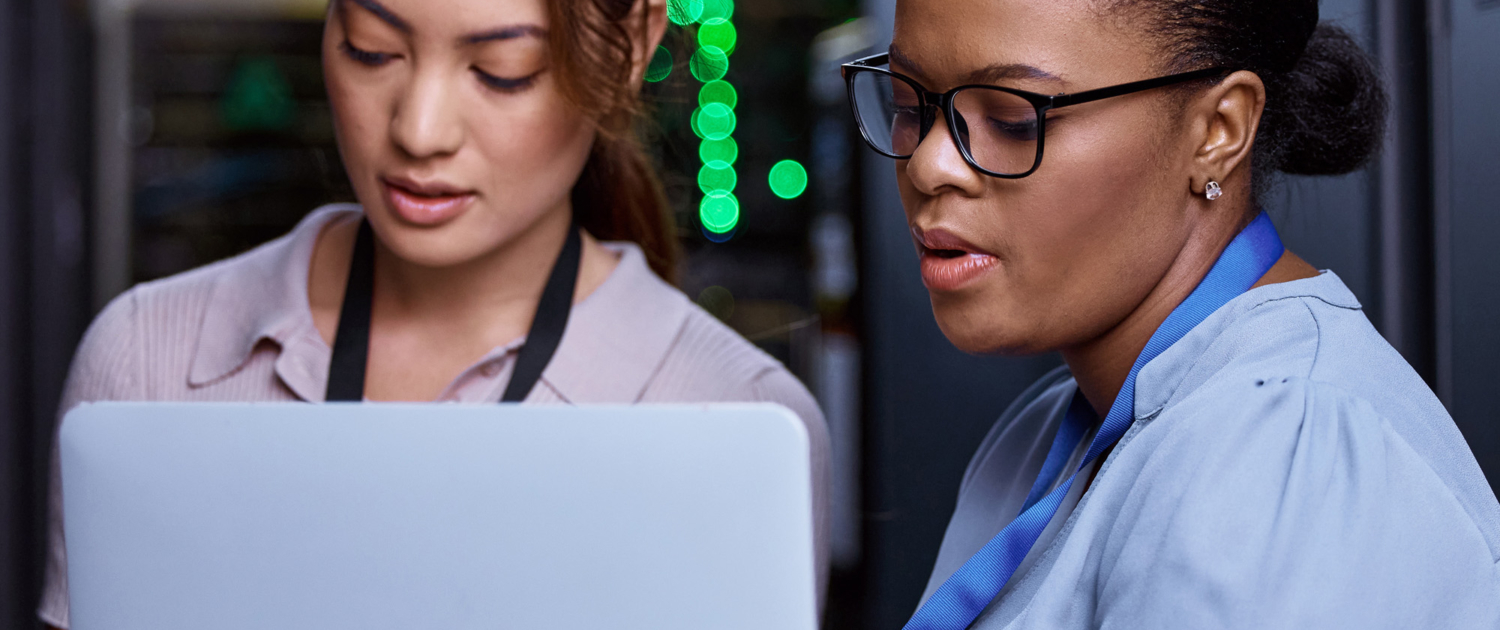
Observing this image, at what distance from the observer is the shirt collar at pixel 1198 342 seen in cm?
78

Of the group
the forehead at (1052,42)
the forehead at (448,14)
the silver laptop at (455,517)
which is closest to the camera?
the silver laptop at (455,517)

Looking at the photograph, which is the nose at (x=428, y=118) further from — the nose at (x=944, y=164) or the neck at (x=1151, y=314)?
the neck at (x=1151, y=314)

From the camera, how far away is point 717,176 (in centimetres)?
418

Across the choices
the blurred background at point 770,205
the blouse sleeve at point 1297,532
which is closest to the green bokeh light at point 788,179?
the blurred background at point 770,205

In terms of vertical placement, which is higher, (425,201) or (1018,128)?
(1018,128)

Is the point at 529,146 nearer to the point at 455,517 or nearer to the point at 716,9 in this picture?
the point at 455,517

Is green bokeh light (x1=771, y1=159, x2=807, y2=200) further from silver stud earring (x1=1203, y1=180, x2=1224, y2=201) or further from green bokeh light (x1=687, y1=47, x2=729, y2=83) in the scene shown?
silver stud earring (x1=1203, y1=180, x2=1224, y2=201)

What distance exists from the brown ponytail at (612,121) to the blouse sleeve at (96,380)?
54 cm

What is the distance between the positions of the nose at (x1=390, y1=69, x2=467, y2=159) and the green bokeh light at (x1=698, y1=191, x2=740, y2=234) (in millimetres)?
3152

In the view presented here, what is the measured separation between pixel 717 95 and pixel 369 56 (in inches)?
125

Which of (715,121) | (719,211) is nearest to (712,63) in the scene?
(715,121)

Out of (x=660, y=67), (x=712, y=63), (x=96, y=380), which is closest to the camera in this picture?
(x=96, y=380)

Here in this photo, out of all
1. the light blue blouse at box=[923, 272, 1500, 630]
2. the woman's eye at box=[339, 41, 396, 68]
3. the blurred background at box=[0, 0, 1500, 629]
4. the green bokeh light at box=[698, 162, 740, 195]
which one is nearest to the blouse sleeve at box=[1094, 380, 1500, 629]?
the light blue blouse at box=[923, 272, 1500, 630]

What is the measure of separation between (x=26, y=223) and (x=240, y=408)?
6.78 feet
